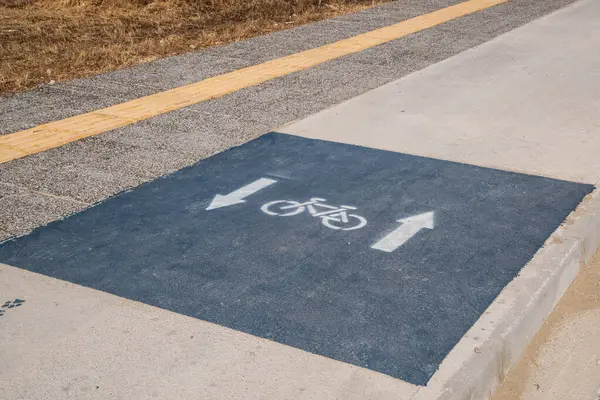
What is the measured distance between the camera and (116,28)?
1463 centimetres

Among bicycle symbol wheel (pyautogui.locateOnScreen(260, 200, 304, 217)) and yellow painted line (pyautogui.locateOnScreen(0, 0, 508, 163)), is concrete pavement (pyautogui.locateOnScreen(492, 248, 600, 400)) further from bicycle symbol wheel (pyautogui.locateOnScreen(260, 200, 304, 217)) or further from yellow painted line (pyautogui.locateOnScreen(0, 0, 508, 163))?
yellow painted line (pyautogui.locateOnScreen(0, 0, 508, 163))

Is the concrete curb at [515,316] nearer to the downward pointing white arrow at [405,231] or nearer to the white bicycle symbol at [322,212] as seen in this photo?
the downward pointing white arrow at [405,231]

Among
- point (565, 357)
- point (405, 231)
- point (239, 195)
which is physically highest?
point (239, 195)

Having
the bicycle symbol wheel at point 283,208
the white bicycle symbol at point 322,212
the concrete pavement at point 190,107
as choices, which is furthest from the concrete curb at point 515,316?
the concrete pavement at point 190,107

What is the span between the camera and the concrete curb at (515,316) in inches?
166

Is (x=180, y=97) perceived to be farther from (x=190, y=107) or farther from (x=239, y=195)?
(x=239, y=195)

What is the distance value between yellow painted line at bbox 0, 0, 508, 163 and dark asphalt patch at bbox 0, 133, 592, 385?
5.62 feet

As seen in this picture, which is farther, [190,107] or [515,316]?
[190,107]

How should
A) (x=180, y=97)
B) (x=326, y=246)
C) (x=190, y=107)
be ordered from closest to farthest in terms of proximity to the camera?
1. (x=326, y=246)
2. (x=190, y=107)
3. (x=180, y=97)

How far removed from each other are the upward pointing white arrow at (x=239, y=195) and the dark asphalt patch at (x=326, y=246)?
21 mm

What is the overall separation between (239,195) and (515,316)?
2.73 metres

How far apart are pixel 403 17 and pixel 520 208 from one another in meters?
8.59

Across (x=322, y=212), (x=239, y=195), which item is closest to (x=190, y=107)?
(x=239, y=195)

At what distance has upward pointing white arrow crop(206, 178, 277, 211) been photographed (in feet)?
21.7
